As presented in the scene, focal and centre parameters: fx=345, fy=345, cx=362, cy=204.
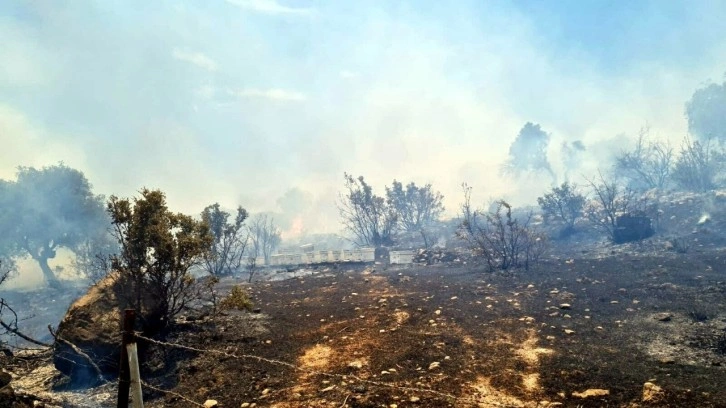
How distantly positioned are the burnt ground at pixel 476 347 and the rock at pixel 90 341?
3.53ft

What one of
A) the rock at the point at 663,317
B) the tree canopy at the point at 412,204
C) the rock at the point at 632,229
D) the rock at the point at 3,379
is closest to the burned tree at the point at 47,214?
the tree canopy at the point at 412,204

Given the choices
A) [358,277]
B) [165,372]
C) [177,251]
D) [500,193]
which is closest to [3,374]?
[165,372]

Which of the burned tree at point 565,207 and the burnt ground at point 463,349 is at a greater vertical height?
the burned tree at point 565,207

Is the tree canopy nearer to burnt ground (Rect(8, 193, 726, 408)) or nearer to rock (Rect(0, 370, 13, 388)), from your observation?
burnt ground (Rect(8, 193, 726, 408))

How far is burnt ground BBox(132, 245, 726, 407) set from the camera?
4562 millimetres

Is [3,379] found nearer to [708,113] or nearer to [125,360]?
[125,360]

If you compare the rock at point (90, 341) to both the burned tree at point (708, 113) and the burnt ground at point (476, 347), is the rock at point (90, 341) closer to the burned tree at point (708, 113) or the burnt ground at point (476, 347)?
the burnt ground at point (476, 347)

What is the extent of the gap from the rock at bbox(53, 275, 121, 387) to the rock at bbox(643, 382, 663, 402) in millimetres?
8075

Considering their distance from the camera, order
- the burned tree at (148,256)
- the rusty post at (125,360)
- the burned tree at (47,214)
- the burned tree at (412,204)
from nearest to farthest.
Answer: the rusty post at (125,360), the burned tree at (148,256), the burned tree at (47,214), the burned tree at (412,204)

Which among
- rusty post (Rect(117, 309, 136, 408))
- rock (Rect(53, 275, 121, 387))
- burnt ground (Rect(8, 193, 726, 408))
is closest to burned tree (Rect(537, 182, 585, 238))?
burnt ground (Rect(8, 193, 726, 408))

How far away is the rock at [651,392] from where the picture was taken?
400cm

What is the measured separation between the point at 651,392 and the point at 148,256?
865 cm

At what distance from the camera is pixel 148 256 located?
23.9ft

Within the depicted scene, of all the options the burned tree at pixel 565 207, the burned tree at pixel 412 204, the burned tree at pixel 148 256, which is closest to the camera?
the burned tree at pixel 148 256
